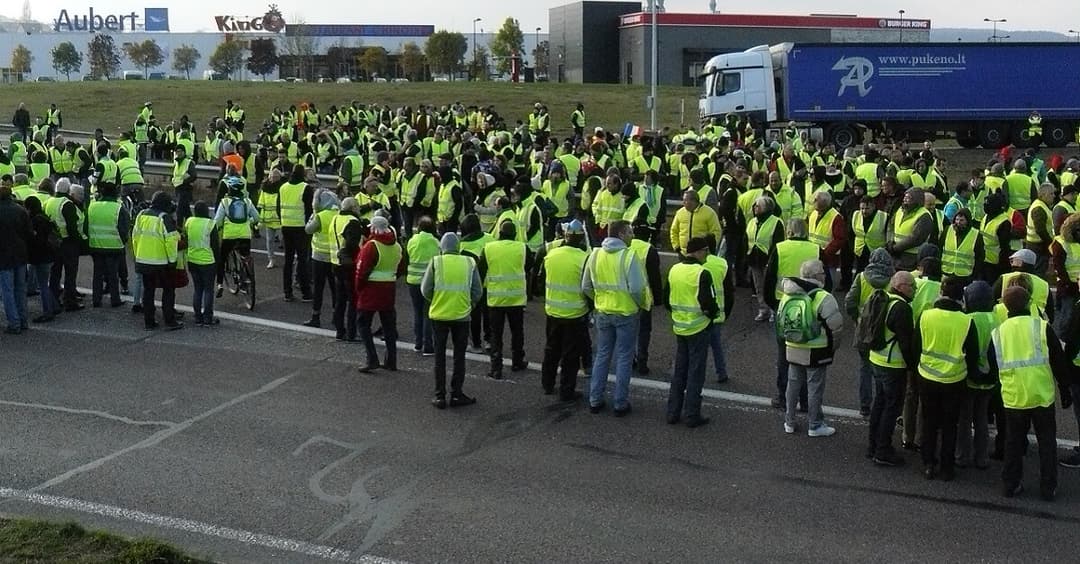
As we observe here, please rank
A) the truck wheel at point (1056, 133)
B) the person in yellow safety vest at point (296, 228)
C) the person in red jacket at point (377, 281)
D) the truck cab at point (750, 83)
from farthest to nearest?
the truck cab at point (750, 83), the truck wheel at point (1056, 133), the person in yellow safety vest at point (296, 228), the person in red jacket at point (377, 281)

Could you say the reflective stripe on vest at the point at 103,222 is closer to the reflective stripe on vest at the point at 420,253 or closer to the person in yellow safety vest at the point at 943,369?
the reflective stripe on vest at the point at 420,253

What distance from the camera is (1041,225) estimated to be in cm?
1407

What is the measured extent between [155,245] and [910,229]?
29.8 feet

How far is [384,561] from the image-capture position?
7.35 metres

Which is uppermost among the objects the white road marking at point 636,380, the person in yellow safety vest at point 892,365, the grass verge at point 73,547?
the person in yellow safety vest at point 892,365

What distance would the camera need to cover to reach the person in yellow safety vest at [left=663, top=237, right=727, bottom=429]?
9922 millimetres

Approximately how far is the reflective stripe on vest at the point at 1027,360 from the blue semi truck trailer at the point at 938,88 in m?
29.1

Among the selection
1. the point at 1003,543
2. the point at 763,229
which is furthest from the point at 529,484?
the point at 763,229

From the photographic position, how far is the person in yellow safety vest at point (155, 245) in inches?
535

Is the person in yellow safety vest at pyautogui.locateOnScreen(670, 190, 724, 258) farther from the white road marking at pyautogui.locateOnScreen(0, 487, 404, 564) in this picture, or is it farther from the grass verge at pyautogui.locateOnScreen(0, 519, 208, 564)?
the grass verge at pyautogui.locateOnScreen(0, 519, 208, 564)

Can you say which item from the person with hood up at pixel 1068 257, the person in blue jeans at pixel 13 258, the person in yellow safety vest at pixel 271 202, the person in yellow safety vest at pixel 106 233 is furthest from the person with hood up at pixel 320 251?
the person with hood up at pixel 1068 257

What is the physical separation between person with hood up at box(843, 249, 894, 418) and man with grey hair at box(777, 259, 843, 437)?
0.31 metres

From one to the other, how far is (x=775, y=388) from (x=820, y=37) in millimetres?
72027

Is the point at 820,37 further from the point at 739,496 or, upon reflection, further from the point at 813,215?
the point at 739,496
